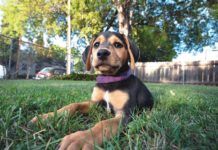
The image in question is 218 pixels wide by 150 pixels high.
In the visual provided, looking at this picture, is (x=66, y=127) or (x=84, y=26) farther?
(x=84, y=26)

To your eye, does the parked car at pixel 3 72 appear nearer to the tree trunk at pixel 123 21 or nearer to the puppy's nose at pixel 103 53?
the tree trunk at pixel 123 21

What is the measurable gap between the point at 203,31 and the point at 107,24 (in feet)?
29.9

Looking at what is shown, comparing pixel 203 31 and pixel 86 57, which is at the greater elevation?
pixel 203 31

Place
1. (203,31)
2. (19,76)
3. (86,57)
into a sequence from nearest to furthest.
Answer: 1. (86,57)
2. (19,76)
3. (203,31)

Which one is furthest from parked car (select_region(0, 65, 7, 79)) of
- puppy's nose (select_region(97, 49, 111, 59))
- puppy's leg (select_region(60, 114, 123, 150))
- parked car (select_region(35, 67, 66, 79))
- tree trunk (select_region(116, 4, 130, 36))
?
puppy's leg (select_region(60, 114, 123, 150))

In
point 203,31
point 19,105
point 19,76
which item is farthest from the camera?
point 203,31

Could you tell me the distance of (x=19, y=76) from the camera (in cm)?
1758

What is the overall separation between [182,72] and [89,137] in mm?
21740

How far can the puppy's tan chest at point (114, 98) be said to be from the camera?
9.81 feet

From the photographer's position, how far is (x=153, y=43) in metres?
28.2

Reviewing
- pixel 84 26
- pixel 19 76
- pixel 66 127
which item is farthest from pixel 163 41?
pixel 66 127

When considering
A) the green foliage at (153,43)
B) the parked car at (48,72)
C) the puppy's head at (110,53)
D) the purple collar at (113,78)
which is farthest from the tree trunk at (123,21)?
the purple collar at (113,78)

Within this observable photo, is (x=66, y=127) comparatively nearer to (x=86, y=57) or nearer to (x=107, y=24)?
(x=86, y=57)

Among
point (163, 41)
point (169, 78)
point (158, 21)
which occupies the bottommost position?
point (169, 78)
